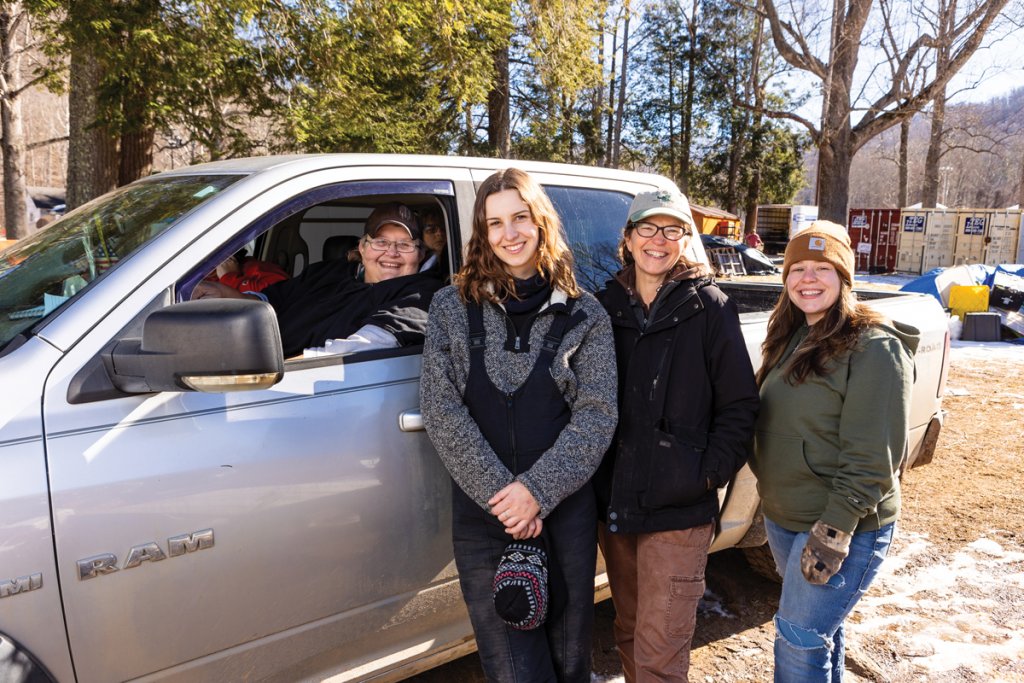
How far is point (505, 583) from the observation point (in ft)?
6.57

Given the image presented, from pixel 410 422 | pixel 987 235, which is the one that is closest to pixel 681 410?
pixel 410 422

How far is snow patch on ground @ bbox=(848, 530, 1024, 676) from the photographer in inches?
127

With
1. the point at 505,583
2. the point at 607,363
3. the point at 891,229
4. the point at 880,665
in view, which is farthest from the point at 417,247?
the point at 891,229

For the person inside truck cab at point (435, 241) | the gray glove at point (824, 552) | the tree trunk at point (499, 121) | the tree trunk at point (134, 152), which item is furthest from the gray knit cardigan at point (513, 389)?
the tree trunk at point (499, 121)

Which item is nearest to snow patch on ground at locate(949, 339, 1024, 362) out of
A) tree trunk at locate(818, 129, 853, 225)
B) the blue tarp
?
the blue tarp

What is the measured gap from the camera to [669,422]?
2221 millimetres

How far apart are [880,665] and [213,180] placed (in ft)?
10.3

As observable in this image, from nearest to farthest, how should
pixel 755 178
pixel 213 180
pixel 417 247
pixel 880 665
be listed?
pixel 213 180 < pixel 417 247 < pixel 880 665 < pixel 755 178

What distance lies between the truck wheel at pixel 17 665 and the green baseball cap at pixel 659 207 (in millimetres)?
1893

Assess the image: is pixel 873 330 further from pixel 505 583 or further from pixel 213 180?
pixel 213 180

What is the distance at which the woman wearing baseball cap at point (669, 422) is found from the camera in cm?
221

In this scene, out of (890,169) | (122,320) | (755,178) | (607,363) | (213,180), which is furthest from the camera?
(890,169)

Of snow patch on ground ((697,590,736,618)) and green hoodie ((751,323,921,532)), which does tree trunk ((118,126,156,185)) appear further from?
green hoodie ((751,323,921,532))

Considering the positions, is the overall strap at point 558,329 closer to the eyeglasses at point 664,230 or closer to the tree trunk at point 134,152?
the eyeglasses at point 664,230
